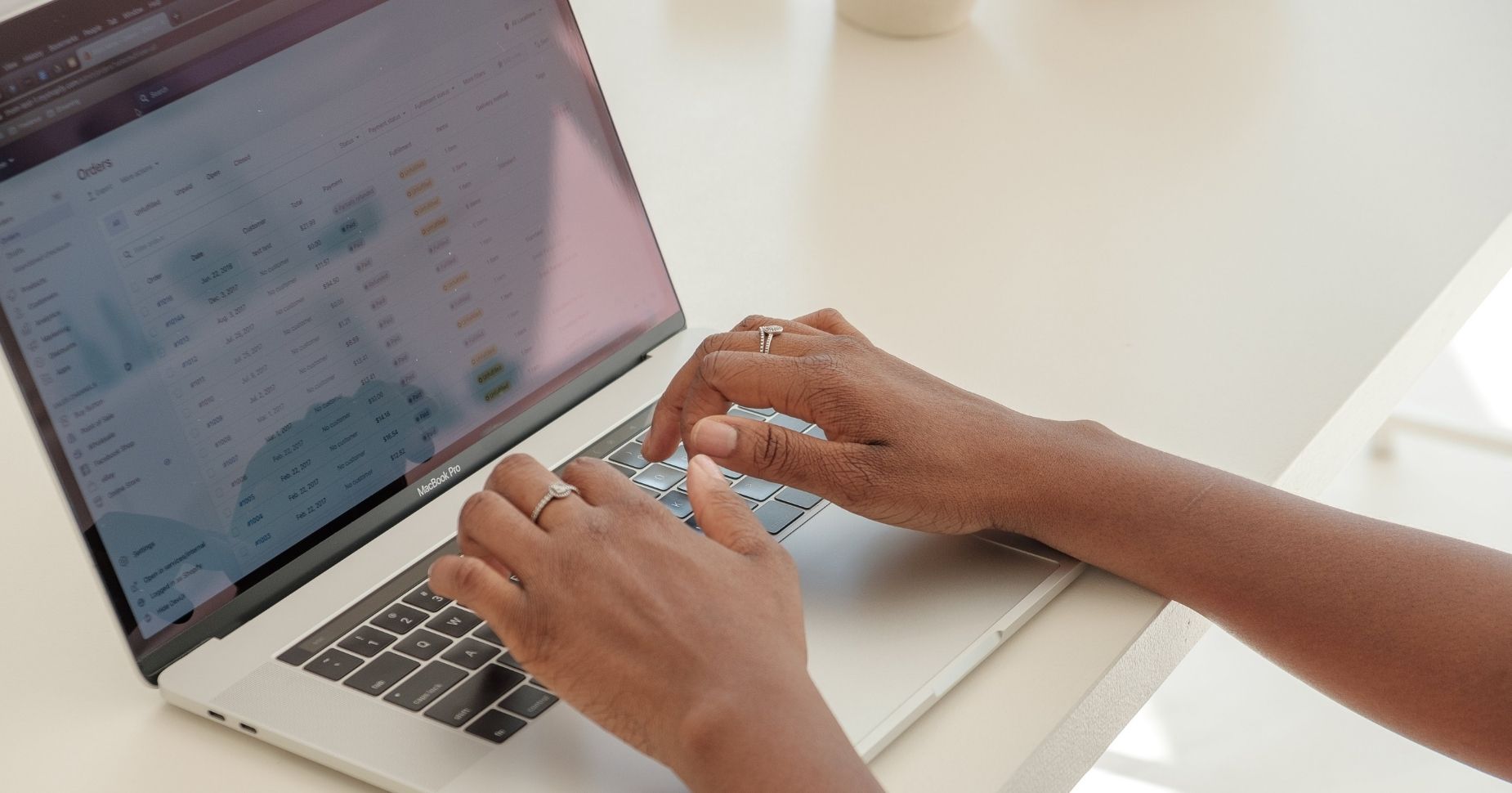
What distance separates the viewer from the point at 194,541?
641 millimetres

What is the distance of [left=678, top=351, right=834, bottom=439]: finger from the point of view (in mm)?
711

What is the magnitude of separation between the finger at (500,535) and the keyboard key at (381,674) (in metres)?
0.06

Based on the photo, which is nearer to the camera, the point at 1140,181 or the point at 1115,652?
the point at 1115,652

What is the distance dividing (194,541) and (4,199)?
18cm

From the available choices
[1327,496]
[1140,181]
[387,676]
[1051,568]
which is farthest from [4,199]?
[1327,496]

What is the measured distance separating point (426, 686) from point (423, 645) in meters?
0.03

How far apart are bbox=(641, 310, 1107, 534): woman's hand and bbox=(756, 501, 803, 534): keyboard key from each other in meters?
0.03

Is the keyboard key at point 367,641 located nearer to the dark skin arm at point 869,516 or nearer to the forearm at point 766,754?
the dark skin arm at point 869,516

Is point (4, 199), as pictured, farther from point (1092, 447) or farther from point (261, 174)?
point (1092, 447)

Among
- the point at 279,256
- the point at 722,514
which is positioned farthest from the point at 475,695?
the point at 279,256

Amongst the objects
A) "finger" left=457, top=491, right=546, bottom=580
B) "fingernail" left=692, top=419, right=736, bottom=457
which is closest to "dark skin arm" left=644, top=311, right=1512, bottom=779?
"fingernail" left=692, top=419, right=736, bottom=457

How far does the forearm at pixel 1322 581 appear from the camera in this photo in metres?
0.63

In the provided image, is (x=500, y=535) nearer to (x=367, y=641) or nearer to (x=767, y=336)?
(x=367, y=641)

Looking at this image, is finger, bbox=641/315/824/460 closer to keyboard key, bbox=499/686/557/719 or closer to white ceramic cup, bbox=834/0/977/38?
keyboard key, bbox=499/686/557/719
